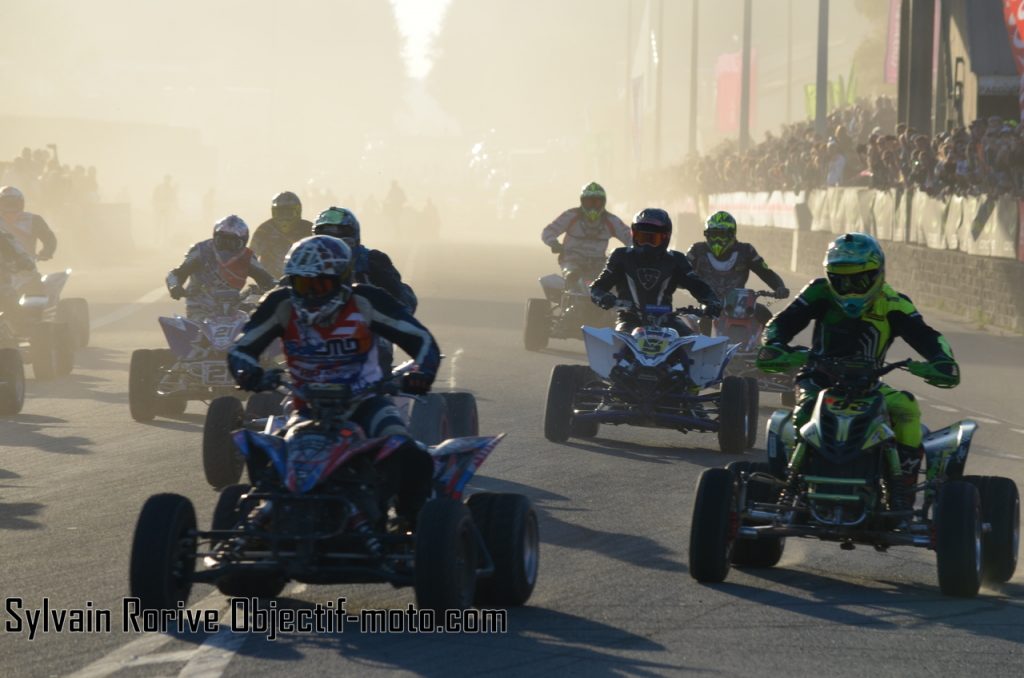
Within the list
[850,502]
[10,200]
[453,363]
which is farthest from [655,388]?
[10,200]

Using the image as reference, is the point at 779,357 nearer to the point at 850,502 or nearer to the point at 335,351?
the point at 850,502

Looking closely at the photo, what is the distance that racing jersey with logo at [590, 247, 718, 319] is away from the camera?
1562 cm

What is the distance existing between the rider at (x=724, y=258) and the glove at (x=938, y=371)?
27.5ft

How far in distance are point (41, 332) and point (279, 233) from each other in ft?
11.1

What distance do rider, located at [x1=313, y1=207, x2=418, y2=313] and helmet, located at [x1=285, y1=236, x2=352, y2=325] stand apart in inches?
163

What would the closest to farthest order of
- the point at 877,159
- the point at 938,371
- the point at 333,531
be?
the point at 333,531
the point at 938,371
the point at 877,159

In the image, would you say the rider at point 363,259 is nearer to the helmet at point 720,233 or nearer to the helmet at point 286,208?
the helmet at point 286,208

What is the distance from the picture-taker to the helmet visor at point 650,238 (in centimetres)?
1564

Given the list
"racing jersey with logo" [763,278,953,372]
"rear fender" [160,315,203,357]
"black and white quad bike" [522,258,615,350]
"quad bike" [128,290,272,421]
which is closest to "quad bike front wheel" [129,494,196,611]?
"racing jersey with logo" [763,278,953,372]

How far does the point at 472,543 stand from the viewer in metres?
8.21

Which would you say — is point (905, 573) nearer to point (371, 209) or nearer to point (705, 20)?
point (371, 209)

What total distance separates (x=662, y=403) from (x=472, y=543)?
6609 mm

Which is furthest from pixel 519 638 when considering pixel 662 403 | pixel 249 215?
pixel 249 215

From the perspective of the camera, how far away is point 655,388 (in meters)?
14.6
